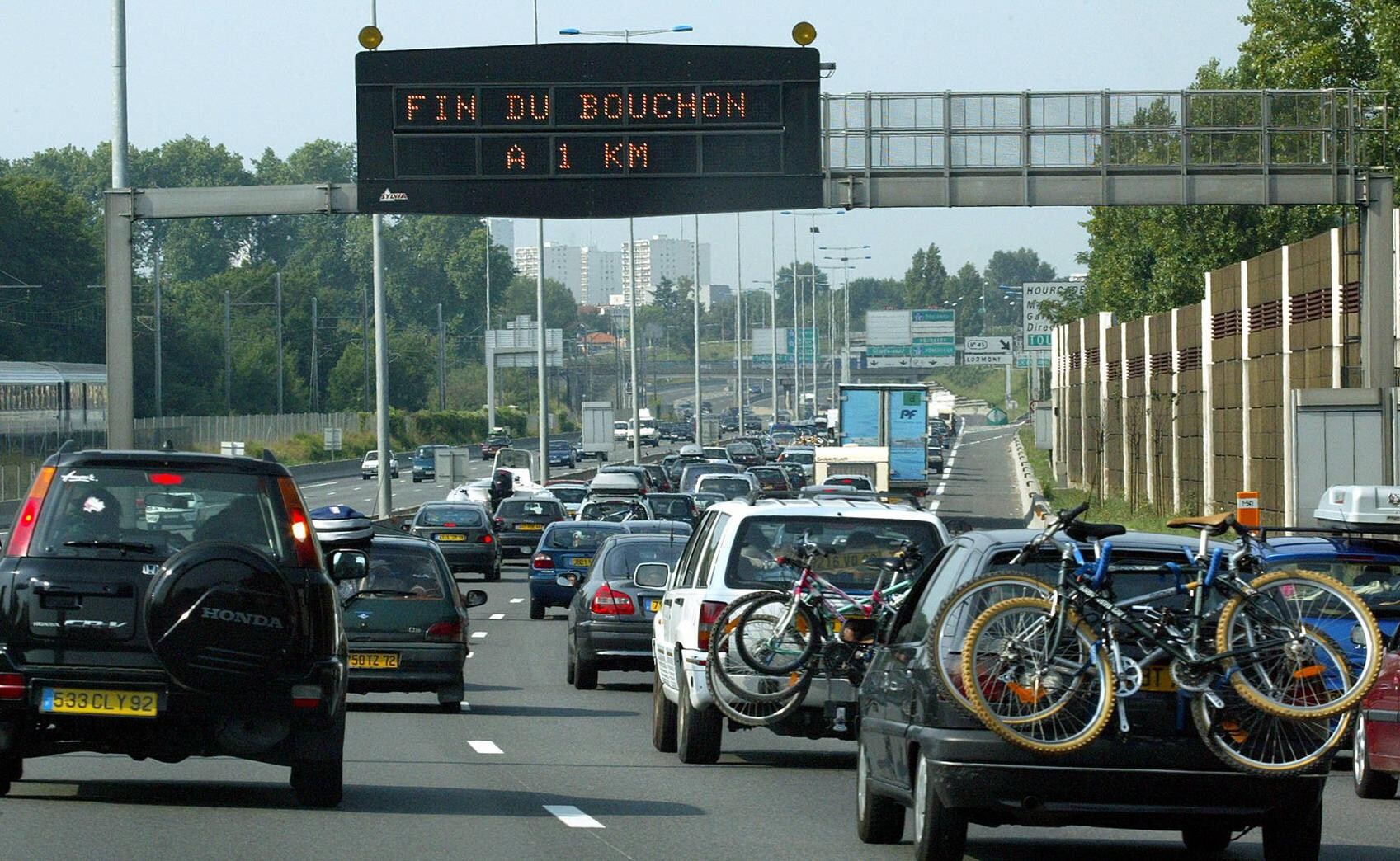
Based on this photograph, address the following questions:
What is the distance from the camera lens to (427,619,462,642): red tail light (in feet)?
63.3

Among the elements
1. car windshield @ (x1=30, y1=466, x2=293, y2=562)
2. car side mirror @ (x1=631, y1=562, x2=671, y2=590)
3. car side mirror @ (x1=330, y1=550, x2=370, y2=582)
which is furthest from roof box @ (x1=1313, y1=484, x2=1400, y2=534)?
car windshield @ (x1=30, y1=466, x2=293, y2=562)

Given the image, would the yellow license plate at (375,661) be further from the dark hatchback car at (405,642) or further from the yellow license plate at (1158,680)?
the yellow license plate at (1158,680)

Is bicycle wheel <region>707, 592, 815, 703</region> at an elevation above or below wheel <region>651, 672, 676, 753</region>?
above

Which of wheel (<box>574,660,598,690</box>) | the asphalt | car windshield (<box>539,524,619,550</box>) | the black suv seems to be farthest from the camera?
car windshield (<box>539,524,619,550</box>)

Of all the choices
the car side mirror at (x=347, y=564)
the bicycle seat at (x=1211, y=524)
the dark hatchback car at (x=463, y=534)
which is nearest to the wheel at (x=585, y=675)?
the car side mirror at (x=347, y=564)

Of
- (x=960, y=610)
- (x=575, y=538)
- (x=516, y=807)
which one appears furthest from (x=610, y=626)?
(x=575, y=538)

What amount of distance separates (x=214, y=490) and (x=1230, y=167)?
2515cm

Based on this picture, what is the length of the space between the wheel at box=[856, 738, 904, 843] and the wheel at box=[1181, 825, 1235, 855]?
4.62 ft

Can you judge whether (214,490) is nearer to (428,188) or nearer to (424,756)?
(424,756)

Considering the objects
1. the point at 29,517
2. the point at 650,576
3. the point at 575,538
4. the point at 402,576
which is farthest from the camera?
the point at 575,538

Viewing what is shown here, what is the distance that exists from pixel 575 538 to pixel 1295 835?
2604 centimetres

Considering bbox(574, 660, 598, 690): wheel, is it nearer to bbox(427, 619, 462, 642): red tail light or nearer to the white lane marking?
bbox(427, 619, 462, 642): red tail light

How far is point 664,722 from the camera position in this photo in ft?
53.1

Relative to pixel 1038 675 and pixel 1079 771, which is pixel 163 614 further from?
pixel 1079 771
